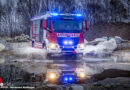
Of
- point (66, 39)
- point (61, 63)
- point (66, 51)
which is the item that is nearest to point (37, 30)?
point (66, 39)

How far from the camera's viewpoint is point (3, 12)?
6147cm

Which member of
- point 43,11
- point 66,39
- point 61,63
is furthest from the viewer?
point 43,11

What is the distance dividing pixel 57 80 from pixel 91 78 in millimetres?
1483

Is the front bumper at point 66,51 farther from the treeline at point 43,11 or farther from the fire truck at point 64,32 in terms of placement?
the treeline at point 43,11

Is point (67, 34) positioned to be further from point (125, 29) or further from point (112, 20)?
point (112, 20)

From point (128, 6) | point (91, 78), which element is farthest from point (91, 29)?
point (91, 78)

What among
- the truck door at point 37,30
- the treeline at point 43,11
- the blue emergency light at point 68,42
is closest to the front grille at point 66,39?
the blue emergency light at point 68,42

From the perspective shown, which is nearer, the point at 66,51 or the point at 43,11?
the point at 66,51

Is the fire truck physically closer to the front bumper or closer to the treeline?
the front bumper

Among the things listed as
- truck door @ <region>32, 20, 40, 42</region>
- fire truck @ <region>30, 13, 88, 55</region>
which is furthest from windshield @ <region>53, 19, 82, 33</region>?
truck door @ <region>32, 20, 40, 42</region>

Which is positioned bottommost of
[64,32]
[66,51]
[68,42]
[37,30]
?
[66,51]

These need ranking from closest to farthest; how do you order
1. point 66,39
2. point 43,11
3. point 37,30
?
point 66,39
point 37,30
point 43,11

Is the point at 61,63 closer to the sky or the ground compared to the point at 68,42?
closer to the ground

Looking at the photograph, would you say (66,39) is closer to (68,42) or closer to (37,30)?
(68,42)
